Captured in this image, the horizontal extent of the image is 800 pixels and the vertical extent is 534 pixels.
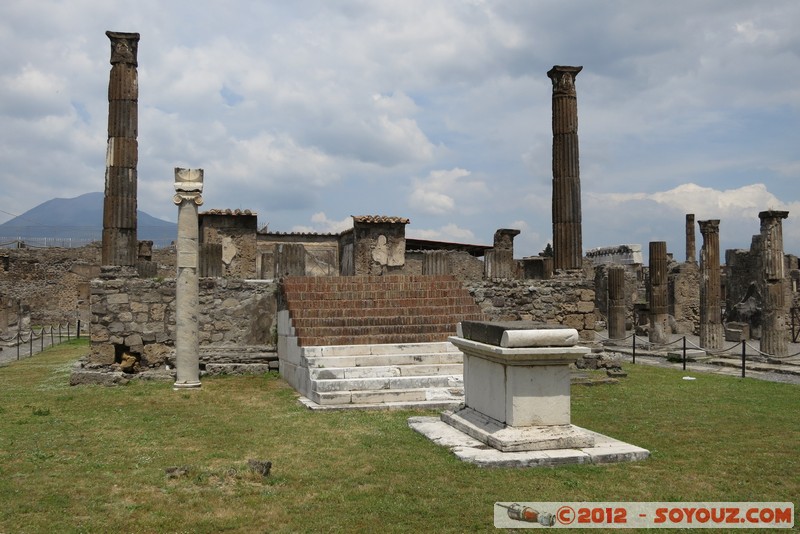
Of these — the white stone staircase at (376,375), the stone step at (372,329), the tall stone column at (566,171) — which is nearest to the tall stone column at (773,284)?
the tall stone column at (566,171)

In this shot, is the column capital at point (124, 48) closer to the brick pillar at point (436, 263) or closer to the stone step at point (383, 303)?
the stone step at point (383, 303)

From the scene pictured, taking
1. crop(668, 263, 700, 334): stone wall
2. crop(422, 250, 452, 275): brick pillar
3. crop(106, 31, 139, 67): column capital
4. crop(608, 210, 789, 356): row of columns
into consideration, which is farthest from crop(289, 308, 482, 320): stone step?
crop(668, 263, 700, 334): stone wall

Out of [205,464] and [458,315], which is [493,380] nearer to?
[205,464]

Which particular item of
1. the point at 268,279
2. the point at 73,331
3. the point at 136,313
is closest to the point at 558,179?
the point at 268,279

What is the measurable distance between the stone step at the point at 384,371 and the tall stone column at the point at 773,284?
544 inches

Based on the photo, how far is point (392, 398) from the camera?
951 centimetres

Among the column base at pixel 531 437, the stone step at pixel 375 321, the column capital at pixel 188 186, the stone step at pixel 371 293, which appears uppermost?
the column capital at pixel 188 186

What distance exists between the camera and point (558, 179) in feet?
52.7

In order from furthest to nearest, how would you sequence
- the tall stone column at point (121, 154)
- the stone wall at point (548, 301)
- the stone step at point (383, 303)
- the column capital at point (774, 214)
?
the column capital at point (774, 214) < the tall stone column at point (121, 154) < the stone wall at point (548, 301) < the stone step at point (383, 303)

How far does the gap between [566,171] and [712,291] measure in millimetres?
10535

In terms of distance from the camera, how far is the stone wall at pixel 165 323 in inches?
497

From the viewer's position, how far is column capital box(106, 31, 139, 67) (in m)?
15.9

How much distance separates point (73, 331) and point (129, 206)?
14.8 m

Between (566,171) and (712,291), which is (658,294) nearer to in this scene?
(712,291)
